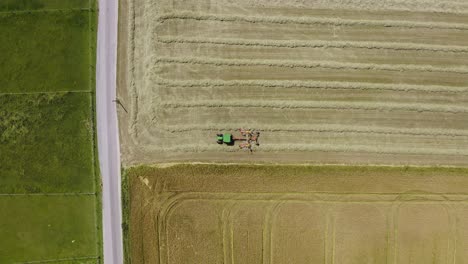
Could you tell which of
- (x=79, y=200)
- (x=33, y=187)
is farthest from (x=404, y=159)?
(x=33, y=187)

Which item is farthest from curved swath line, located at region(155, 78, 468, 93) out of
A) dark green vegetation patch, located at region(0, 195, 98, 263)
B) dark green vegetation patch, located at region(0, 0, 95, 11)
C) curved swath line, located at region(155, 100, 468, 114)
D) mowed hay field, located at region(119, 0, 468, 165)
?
dark green vegetation patch, located at region(0, 195, 98, 263)

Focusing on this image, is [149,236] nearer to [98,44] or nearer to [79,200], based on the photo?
[79,200]

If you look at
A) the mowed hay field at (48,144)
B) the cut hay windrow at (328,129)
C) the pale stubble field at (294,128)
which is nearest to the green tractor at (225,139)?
the pale stubble field at (294,128)

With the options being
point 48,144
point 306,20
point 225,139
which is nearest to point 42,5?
point 48,144

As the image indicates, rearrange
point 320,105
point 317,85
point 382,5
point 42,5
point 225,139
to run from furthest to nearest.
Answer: point 382,5 → point 42,5 → point 317,85 → point 320,105 → point 225,139

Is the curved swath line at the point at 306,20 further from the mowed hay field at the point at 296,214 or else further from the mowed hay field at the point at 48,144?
the mowed hay field at the point at 296,214

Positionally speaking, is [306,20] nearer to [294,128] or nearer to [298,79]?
[298,79]
